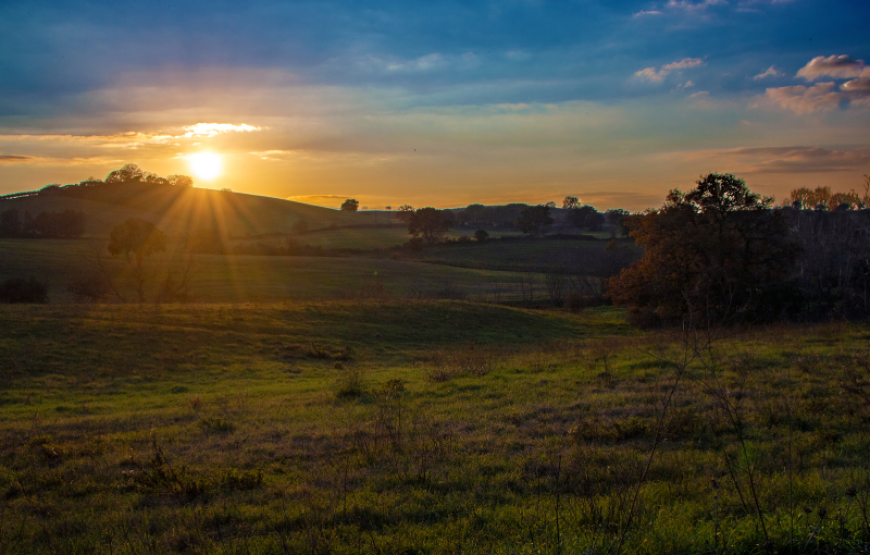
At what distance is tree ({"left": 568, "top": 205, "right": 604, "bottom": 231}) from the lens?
129 meters

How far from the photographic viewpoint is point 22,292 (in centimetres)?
3741

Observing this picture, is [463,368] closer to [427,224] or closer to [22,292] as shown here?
[22,292]

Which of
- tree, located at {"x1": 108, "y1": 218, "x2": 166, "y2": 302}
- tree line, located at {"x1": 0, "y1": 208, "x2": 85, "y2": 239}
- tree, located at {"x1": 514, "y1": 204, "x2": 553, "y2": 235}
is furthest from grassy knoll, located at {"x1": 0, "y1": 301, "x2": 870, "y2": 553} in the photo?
tree, located at {"x1": 514, "y1": 204, "x2": 553, "y2": 235}

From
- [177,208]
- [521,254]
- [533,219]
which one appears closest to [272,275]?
[521,254]

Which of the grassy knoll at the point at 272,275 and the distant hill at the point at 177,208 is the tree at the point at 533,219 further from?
the grassy knoll at the point at 272,275

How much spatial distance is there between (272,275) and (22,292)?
23.9 m

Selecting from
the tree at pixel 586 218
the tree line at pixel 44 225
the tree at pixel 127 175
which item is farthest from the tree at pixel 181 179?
the tree at pixel 586 218

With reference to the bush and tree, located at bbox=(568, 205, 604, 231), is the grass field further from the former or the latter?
the bush

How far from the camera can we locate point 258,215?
395ft

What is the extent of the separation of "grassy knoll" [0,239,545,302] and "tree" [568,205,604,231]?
220 ft

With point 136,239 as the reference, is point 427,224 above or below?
above

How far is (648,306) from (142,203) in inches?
4388

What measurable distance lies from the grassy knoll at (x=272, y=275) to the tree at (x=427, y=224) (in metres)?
27.8

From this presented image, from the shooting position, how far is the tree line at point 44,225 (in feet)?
251
